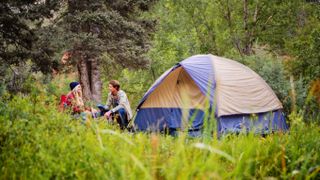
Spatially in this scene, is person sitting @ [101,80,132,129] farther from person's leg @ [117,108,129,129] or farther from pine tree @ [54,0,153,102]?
pine tree @ [54,0,153,102]

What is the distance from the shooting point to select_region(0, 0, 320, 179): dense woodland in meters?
2.17

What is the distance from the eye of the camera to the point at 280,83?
1128cm

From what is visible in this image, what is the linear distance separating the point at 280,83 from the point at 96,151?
9938 mm

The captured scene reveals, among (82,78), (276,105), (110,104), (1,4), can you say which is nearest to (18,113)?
(110,104)

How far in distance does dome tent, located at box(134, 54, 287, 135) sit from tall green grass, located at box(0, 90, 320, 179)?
4530mm

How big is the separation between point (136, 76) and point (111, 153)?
14081 mm

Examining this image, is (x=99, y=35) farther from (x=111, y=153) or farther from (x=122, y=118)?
(x=111, y=153)

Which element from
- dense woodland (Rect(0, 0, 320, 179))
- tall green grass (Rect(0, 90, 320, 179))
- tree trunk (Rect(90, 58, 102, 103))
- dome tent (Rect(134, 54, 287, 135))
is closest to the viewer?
tall green grass (Rect(0, 90, 320, 179))

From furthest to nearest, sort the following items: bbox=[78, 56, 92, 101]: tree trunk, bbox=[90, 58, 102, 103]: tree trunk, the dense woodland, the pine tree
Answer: bbox=[90, 58, 102, 103]: tree trunk, bbox=[78, 56, 92, 101]: tree trunk, the pine tree, the dense woodland

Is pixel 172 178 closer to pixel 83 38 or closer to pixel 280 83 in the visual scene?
pixel 83 38

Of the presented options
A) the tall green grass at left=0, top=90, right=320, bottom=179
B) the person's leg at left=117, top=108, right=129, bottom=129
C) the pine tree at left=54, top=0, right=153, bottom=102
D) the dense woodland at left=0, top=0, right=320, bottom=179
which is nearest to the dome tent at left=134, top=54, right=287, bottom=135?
the person's leg at left=117, top=108, right=129, bottom=129

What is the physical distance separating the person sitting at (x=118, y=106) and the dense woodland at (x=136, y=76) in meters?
1.46

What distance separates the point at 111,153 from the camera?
6.33 feet

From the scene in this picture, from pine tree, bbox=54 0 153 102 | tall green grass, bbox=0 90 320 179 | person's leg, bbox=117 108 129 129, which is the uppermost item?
pine tree, bbox=54 0 153 102
